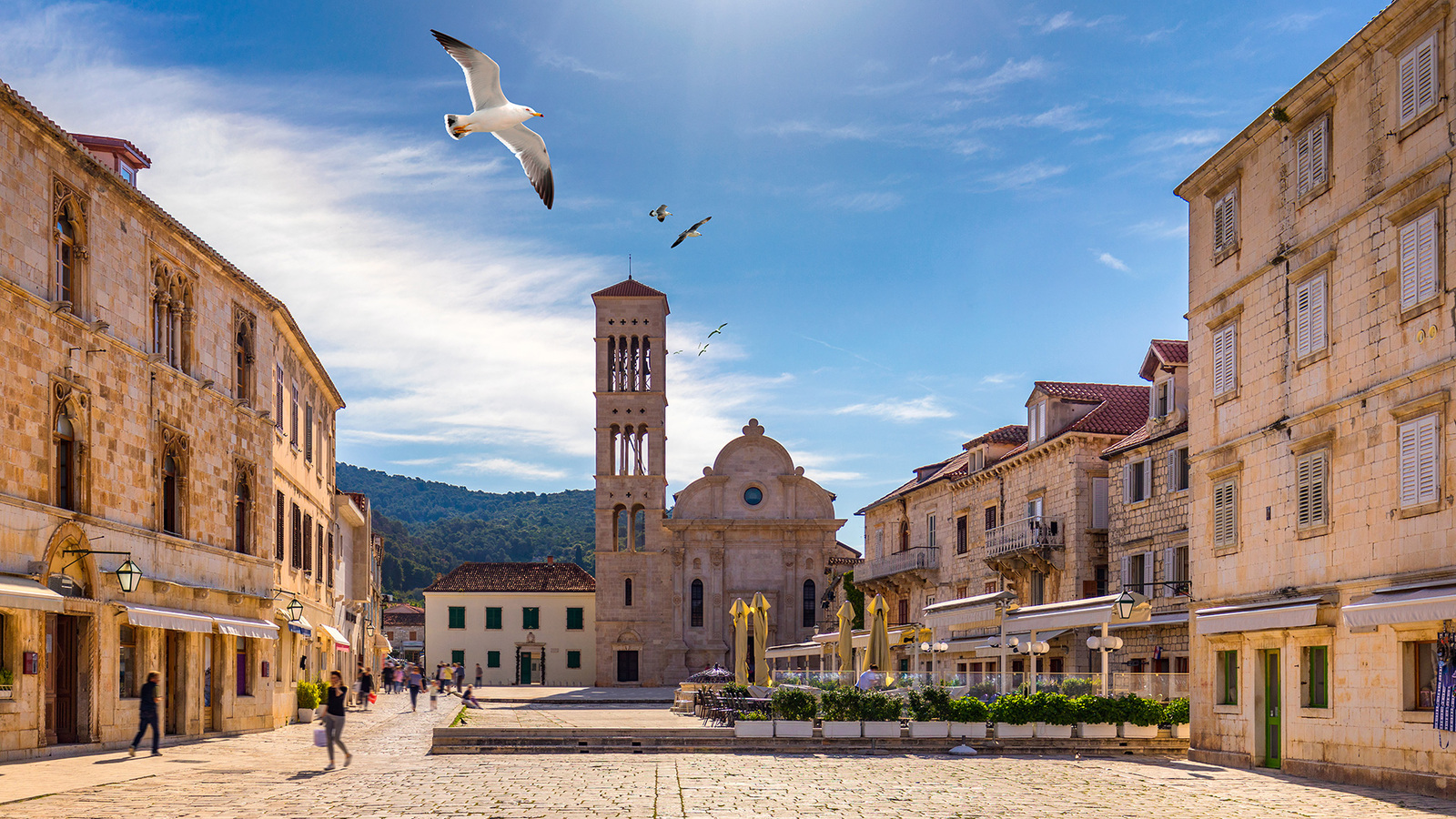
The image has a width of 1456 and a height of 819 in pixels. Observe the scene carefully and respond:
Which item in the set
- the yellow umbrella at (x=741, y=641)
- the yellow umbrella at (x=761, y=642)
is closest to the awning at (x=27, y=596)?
the yellow umbrella at (x=761, y=642)

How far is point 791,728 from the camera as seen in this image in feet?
80.6

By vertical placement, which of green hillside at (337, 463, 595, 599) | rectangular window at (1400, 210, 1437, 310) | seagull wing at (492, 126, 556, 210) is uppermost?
seagull wing at (492, 126, 556, 210)

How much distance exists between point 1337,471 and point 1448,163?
4641 mm

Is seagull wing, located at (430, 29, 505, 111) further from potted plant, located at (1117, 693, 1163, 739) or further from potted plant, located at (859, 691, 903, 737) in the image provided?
potted plant, located at (1117, 693, 1163, 739)

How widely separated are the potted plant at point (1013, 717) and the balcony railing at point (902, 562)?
23196 millimetres

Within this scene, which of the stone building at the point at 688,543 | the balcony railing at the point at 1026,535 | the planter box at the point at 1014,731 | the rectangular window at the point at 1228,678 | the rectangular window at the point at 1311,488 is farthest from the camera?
the stone building at the point at 688,543

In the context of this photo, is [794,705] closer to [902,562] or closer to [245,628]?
[245,628]

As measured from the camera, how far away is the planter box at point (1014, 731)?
24656 millimetres

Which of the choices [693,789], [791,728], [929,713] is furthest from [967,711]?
[693,789]

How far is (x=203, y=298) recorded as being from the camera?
27984 mm

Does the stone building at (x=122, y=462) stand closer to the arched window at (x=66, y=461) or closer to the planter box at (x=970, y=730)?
the arched window at (x=66, y=461)

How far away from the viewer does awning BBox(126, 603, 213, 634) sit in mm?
22984

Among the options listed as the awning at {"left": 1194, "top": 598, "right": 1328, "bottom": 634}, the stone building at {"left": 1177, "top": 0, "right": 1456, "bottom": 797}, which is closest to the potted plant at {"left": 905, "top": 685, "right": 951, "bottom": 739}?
the stone building at {"left": 1177, "top": 0, "right": 1456, "bottom": 797}

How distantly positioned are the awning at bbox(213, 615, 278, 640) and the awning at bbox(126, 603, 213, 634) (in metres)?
0.29
